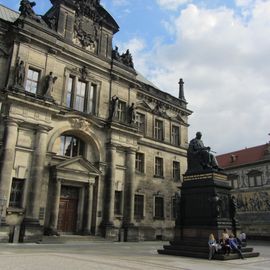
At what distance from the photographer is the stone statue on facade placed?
2270 centimetres

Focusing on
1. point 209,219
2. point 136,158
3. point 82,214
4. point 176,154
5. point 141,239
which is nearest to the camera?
point 209,219

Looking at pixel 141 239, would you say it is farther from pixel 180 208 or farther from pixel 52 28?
pixel 52 28

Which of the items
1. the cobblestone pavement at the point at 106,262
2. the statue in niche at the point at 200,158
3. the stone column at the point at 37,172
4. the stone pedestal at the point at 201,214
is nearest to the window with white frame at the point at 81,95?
the stone column at the point at 37,172

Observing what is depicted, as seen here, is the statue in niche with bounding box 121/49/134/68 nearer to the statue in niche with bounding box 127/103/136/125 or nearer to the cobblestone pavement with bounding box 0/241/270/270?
the statue in niche with bounding box 127/103/136/125

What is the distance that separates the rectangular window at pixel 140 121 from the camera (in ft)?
108

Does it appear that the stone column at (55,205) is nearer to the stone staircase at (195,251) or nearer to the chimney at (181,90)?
the stone staircase at (195,251)

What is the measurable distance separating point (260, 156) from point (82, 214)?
32.6 metres

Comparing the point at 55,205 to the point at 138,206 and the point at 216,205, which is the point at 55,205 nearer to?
the point at 138,206

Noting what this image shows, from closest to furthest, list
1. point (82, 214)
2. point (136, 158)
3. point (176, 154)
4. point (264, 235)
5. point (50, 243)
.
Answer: point (50, 243), point (82, 214), point (136, 158), point (176, 154), point (264, 235)

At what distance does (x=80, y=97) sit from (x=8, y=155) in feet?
28.2

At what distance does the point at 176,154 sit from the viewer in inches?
1407

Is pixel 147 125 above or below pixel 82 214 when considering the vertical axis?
above

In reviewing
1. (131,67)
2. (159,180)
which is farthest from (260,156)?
(131,67)

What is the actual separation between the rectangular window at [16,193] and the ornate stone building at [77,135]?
66mm
